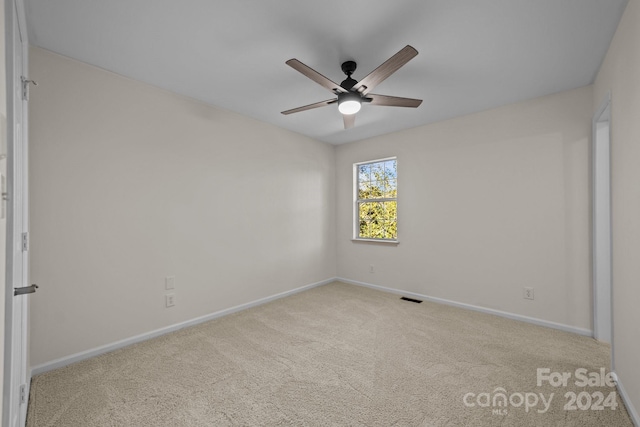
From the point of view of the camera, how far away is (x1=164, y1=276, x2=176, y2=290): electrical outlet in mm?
2773

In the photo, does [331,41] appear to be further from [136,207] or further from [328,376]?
[328,376]

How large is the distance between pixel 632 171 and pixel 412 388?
6.27 feet

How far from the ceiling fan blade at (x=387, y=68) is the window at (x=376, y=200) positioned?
220 cm

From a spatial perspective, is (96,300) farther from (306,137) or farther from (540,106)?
(540,106)

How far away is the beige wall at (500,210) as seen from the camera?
279 centimetres

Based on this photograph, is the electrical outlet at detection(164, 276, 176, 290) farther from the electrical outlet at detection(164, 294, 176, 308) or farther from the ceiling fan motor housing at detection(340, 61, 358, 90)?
the ceiling fan motor housing at detection(340, 61, 358, 90)

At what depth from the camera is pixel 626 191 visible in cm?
173

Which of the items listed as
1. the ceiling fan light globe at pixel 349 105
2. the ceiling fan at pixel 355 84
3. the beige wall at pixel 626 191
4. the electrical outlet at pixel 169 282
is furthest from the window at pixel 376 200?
the electrical outlet at pixel 169 282

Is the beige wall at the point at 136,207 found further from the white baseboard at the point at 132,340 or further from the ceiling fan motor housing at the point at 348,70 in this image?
the ceiling fan motor housing at the point at 348,70

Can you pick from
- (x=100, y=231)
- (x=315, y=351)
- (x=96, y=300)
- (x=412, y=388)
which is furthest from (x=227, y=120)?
(x=412, y=388)

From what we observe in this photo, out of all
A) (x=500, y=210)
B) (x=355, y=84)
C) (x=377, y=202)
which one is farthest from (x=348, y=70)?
(x=377, y=202)

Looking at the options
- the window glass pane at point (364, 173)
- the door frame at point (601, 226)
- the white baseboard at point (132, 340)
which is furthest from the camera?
the window glass pane at point (364, 173)

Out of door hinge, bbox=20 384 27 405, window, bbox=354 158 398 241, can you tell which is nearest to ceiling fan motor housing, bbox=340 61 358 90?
window, bbox=354 158 398 241

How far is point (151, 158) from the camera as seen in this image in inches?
105
